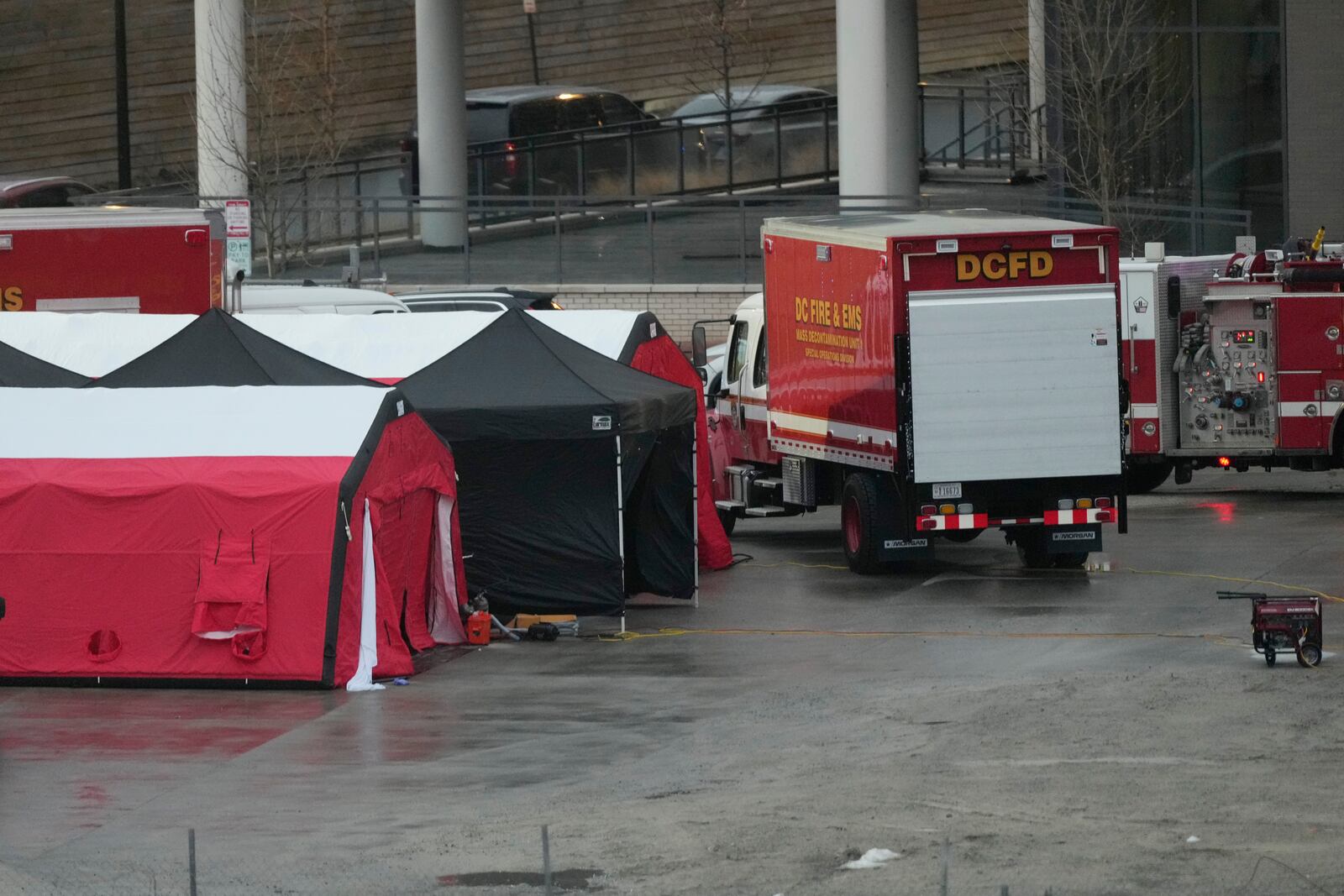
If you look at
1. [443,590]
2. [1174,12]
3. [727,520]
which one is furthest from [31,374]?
[1174,12]

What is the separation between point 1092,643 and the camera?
15656 mm

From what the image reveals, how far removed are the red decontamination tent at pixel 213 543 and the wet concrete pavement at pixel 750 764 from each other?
38cm

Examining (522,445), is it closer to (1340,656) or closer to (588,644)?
(588,644)

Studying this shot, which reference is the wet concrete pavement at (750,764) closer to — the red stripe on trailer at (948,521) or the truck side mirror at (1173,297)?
the red stripe on trailer at (948,521)

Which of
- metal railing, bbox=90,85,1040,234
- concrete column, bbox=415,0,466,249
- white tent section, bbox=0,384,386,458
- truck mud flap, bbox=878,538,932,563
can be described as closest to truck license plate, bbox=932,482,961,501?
truck mud flap, bbox=878,538,932,563

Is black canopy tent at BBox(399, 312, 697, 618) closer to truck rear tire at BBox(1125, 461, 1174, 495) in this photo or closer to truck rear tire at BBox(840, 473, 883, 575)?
truck rear tire at BBox(840, 473, 883, 575)

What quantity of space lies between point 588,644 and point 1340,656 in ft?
18.6

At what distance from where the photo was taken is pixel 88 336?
21.0 meters

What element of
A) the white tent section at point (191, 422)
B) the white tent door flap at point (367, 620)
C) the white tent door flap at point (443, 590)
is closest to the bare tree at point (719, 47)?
the white tent door flap at point (443, 590)

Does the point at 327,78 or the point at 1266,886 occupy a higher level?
the point at 327,78

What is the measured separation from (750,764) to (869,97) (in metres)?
23.8

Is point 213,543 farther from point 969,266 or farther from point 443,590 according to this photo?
point 969,266

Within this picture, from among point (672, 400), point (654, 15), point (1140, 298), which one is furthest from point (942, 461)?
point (654, 15)

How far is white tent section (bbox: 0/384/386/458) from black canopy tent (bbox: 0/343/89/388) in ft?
9.89
